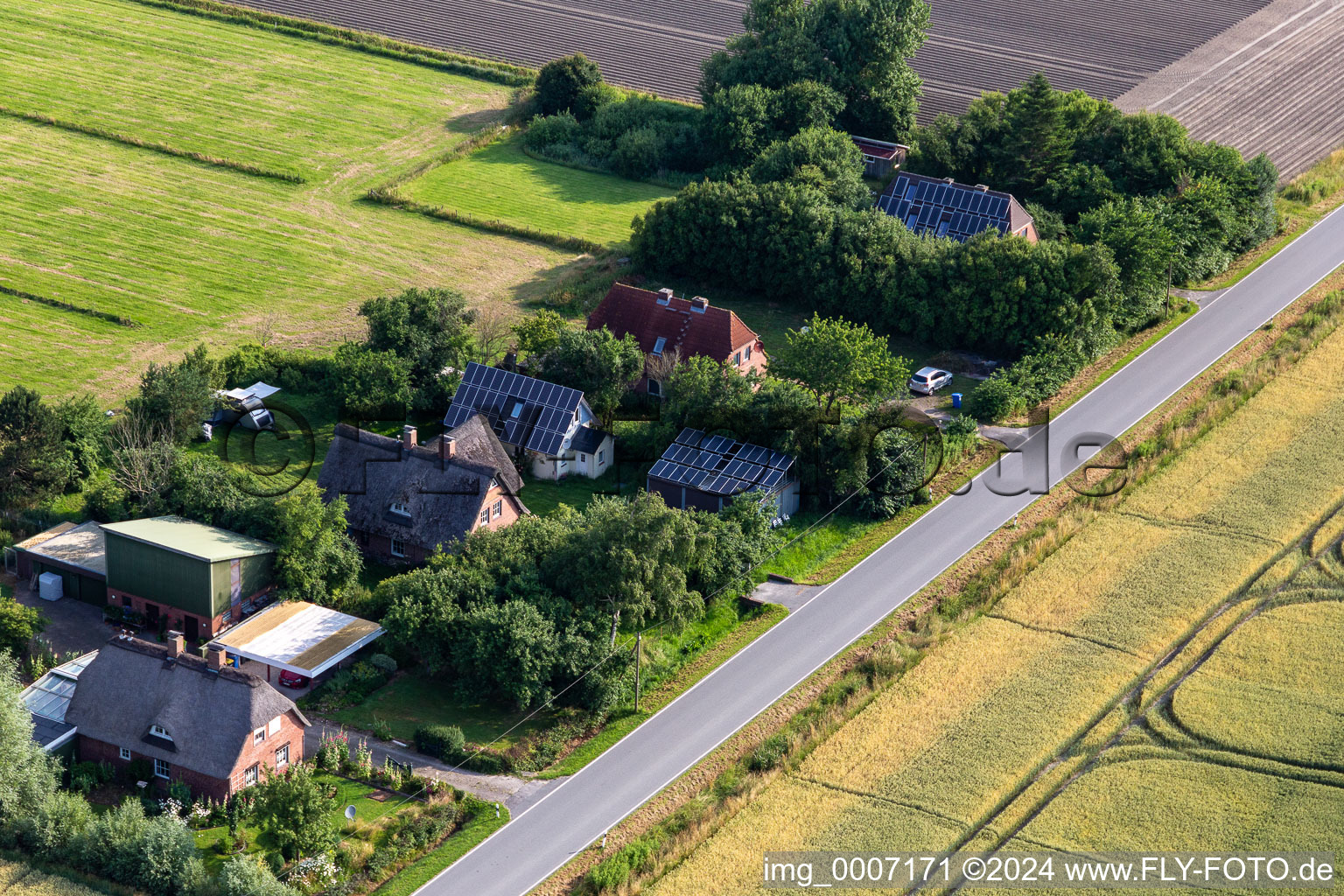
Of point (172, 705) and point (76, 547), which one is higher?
point (76, 547)

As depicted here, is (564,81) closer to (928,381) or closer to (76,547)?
(928,381)

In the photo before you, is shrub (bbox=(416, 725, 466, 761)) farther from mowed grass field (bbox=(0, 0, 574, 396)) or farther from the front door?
mowed grass field (bbox=(0, 0, 574, 396))

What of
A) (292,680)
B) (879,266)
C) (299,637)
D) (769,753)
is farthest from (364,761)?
(879,266)

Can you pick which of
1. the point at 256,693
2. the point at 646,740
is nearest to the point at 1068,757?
the point at 646,740

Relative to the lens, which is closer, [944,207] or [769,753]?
[769,753]

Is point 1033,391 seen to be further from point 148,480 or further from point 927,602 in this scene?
point 148,480

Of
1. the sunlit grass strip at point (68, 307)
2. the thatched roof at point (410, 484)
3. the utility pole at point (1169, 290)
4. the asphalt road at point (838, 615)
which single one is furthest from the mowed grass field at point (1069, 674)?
the sunlit grass strip at point (68, 307)

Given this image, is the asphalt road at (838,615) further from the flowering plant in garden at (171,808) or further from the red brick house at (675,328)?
the red brick house at (675,328)

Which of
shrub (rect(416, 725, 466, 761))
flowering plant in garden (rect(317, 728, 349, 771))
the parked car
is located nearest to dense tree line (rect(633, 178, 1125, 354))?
the parked car
